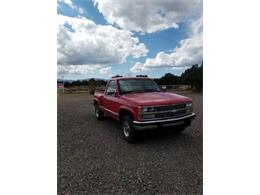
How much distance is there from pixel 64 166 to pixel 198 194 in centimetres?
193

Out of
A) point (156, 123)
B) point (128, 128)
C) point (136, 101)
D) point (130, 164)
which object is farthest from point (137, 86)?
point (130, 164)

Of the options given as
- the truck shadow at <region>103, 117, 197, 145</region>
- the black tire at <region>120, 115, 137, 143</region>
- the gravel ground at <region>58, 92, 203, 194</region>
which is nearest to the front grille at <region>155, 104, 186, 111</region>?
the truck shadow at <region>103, 117, 197, 145</region>

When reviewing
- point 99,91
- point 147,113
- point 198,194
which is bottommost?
point 198,194

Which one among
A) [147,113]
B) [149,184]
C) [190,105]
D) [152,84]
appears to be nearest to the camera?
[149,184]

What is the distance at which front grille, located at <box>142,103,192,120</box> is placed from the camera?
3385 mm

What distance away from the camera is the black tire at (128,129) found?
11.9 ft

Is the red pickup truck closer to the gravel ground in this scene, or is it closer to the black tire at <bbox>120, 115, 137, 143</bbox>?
the black tire at <bbox>120, 115, 137, 143</bbox>

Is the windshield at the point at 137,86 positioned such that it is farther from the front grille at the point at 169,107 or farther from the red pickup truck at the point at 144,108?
the front grille at the point at 169,107

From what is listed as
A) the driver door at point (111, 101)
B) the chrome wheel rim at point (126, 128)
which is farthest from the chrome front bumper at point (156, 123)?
the driver door at point (111, 101)

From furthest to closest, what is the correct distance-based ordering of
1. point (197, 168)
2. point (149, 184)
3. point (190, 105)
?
point (190, 105) → point (197, 168) → point (149, 184)

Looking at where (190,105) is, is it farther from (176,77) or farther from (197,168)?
(197,168)

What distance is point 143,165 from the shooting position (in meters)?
2.81

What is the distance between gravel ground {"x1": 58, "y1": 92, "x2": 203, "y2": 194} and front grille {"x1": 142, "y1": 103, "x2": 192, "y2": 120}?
1.91 ft
